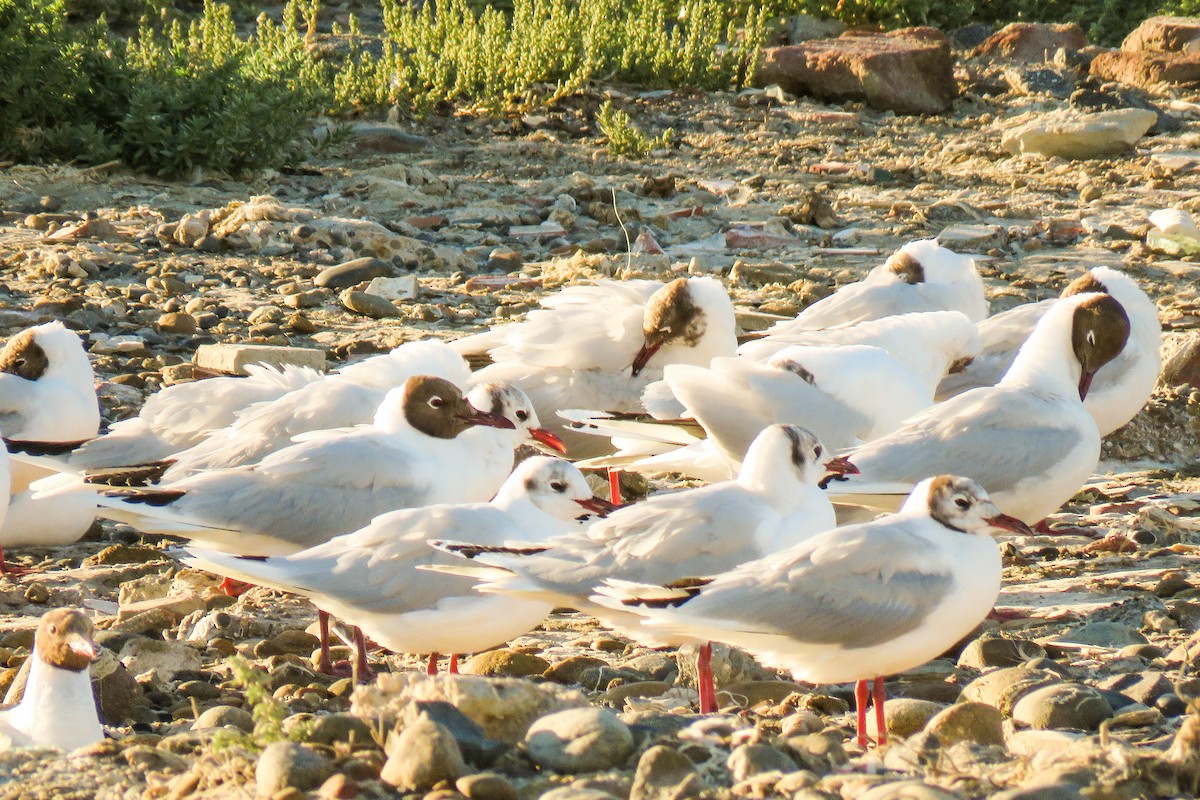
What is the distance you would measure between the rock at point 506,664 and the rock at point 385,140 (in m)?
8.34

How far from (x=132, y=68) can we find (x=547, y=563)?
8.72 meters

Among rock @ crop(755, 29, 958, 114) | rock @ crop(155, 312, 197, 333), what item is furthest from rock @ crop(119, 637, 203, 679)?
rock @ crop(755, 29, 958, 114)

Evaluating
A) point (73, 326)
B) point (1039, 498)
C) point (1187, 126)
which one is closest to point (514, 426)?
point (1039, 498)

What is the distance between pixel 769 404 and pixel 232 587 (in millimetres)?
2164

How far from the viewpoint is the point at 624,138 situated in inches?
503

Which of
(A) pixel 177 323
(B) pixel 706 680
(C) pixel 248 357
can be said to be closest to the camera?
(B) pixel 706 680

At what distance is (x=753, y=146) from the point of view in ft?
43.5

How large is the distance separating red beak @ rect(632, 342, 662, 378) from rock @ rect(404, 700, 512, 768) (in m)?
3.72

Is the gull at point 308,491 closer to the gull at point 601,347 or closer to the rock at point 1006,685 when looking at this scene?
the gull at point 601,347

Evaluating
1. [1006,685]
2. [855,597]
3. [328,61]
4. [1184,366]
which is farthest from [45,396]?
[328,61]

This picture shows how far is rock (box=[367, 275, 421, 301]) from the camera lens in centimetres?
963

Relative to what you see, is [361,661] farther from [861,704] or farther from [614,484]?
[614,484]

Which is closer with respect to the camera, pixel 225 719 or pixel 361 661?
pixel 225 719

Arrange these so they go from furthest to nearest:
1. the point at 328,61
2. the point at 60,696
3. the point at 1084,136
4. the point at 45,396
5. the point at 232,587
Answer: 1. the point at 328,61
2. the point at 1084,136
3. the point at 45,396
4. the point at 232,587
5. the point at 60,696
